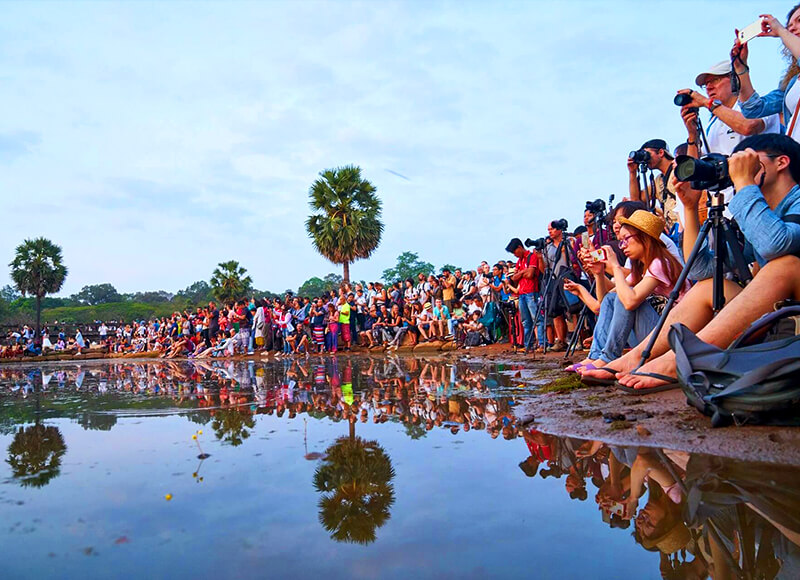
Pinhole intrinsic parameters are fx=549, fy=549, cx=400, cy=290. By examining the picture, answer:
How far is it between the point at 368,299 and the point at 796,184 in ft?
42.3

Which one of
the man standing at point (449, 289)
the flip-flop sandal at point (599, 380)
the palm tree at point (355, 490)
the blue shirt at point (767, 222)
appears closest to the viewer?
the palm tree at point (355, 490)

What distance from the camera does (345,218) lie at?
87.6 feet

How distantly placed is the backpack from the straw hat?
1.42 meters

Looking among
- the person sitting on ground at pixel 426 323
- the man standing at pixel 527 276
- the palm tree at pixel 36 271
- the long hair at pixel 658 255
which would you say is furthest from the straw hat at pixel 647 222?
the palm tree at pixel 36 271

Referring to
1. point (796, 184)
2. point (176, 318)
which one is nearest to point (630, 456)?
point (796, 184)

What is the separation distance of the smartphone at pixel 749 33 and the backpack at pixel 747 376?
8.22 ft

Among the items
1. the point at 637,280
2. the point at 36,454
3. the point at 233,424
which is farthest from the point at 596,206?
the point at 36,454

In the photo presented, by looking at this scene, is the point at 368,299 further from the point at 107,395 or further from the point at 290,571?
the point at 290,571

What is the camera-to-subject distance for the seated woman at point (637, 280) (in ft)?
12.6

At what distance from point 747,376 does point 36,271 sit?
44.9 meters

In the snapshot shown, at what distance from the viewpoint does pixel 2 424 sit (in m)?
3.69

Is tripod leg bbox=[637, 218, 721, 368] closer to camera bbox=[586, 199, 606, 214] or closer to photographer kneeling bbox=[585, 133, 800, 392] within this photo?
photographer kneeling bbox=[585, 133, 800, 392]

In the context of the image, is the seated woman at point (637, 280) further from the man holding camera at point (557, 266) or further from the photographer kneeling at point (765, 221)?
the man holding camera at point (557, 266)

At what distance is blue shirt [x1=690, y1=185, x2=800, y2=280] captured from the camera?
2439 mm
